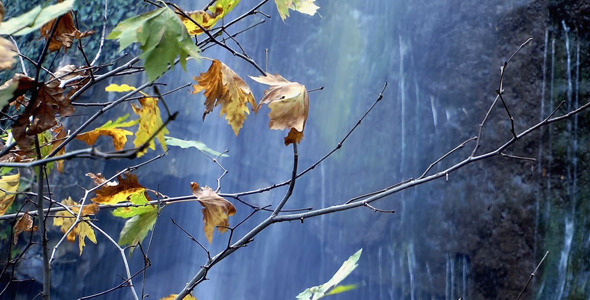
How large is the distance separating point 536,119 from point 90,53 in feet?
14.0

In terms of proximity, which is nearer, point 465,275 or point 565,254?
point 565,254

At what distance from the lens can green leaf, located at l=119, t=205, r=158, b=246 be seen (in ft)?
3.45

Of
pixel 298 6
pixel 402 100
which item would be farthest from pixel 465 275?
pixel 298 6

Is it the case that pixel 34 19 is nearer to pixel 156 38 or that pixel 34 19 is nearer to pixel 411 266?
pixel 156 38

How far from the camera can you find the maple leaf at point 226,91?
1249mm

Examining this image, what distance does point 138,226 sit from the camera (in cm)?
107

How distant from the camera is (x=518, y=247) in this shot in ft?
12.0

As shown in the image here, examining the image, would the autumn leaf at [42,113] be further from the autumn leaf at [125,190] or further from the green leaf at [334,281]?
the green leaf at [334,281]

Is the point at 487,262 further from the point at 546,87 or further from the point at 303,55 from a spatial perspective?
the point at 303,55

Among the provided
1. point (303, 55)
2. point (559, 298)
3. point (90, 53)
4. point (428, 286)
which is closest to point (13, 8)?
point (90, 53)

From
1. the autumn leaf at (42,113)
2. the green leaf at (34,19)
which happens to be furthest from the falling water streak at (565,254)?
the green leaf at (34,19)

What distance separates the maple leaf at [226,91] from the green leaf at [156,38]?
44 cm

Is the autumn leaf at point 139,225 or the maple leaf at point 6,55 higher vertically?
the maple leaf at point 6,55

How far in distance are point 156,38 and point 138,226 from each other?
0.45 metres
